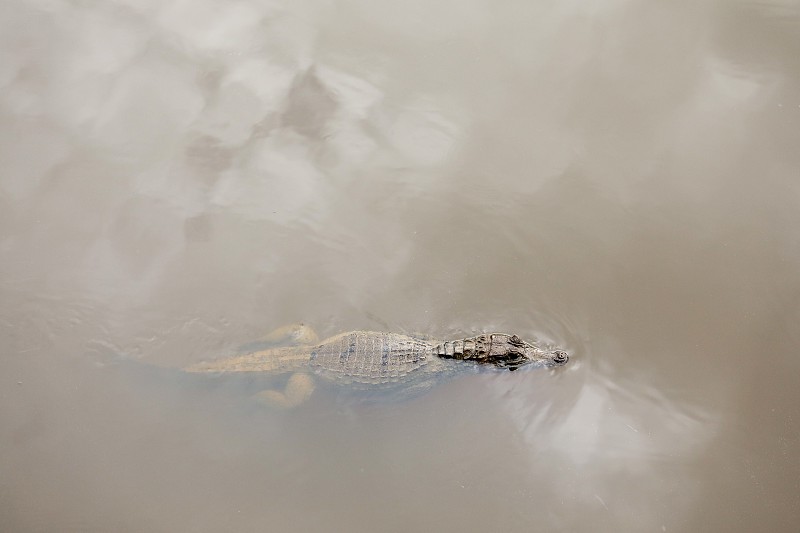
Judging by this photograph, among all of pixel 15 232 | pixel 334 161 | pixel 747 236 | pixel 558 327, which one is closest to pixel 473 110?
pixel 334 161

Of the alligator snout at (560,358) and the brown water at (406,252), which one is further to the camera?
the alligator snout at (560,358)

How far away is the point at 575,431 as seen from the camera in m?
3.73

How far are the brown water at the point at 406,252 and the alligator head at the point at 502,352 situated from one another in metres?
0.13

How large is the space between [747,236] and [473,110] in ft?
8.44

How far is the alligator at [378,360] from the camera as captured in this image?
386cm

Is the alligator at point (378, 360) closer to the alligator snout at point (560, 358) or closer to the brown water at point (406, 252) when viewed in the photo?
the alligator snout at point (560, 358)

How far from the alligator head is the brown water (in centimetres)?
13

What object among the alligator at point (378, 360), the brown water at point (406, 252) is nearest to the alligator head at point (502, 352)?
the alligator at point (378, 360)

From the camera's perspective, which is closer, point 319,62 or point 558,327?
point 558,327

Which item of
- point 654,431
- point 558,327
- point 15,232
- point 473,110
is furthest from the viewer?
point 473,110

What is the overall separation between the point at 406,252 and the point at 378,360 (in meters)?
0.97

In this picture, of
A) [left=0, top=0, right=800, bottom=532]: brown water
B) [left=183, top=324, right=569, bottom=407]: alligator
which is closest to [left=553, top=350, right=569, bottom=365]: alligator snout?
[left=183, top=324, right=569, bottom=407]: alligator

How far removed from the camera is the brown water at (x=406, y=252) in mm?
3664

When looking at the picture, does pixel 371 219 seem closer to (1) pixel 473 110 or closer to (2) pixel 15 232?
(1) pixel 473 110
